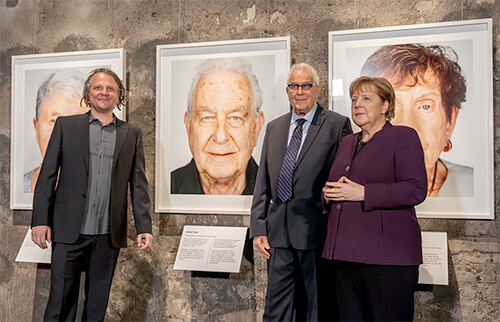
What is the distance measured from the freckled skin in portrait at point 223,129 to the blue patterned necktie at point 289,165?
26.1 inches

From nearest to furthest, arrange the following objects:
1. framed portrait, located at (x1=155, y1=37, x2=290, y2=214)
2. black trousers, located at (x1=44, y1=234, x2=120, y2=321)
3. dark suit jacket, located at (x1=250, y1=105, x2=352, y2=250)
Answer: dark suit jacket, located at (x1=250, y1=105, x2=352, y2=250) < black trousers, located at (x1=44, y1=234, x2=120, y2=321) < framed portrait, located at (x1=155, y1=37, x2=290, y2=214)

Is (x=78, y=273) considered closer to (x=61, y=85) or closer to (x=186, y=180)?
(x=186, y=180)

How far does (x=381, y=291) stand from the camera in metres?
2.40

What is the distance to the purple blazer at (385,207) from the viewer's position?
94.4 inches

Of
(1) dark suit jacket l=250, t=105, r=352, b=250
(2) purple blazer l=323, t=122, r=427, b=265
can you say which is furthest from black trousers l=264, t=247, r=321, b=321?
(2) purple blazer l=323, t=122, r=427, b=265

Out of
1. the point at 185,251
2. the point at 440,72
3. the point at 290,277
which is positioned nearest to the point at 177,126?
the point at 185,251

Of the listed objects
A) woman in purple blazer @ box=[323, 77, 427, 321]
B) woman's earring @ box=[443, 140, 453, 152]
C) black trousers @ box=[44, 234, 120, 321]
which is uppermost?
woman's earring @ box=[443, 140, 453, 152]

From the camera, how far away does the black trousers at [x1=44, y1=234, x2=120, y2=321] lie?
3.20 metres

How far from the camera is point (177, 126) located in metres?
3.95

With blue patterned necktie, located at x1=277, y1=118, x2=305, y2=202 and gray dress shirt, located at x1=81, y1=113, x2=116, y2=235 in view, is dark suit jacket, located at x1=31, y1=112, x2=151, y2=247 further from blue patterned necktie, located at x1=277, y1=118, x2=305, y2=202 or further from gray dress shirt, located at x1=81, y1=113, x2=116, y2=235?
blue patterned necktie, located at x1=277, y1=118, x2=305, y2=202

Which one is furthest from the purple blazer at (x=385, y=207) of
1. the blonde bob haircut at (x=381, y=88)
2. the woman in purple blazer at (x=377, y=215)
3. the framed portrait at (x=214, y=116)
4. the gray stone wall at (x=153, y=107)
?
the framed portrait at (x=214, y=116)

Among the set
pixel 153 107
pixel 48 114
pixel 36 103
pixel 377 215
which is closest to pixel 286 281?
pixel 377 215

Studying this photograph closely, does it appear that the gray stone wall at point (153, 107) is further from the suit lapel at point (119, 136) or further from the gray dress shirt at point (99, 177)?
the gray dress shirt at point (99, 177)

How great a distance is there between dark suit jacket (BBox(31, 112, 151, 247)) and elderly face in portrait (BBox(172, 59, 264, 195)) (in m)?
0.61
